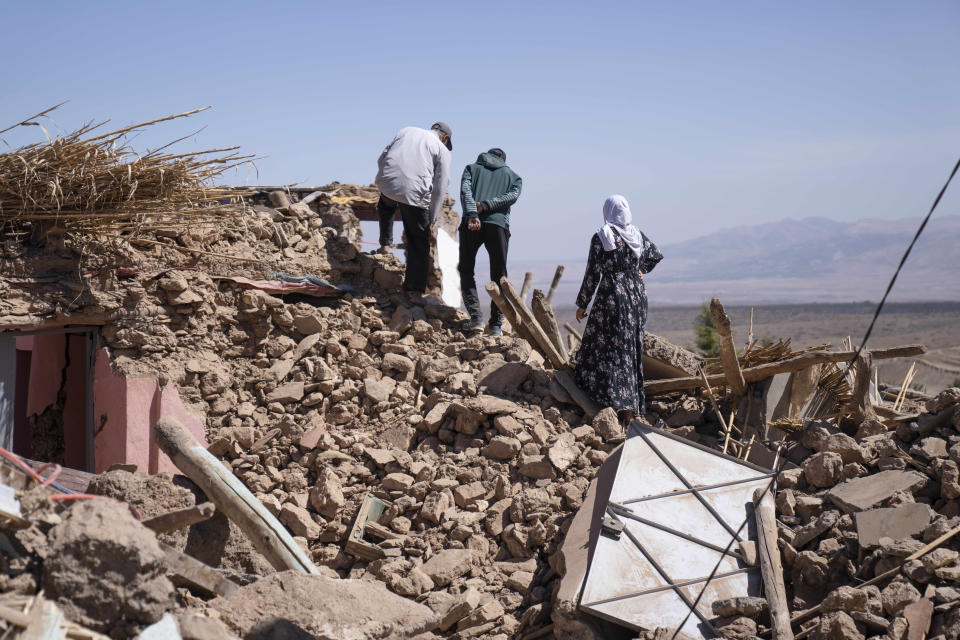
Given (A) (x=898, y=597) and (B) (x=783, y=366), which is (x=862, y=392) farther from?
(A) (x=898, y=597)

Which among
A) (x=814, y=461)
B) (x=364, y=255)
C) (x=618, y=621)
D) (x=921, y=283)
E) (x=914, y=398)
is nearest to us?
(x=618, y=621)

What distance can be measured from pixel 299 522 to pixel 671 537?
244cm

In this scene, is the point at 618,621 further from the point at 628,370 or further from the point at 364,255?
the point at 364,255

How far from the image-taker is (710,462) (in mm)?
5285

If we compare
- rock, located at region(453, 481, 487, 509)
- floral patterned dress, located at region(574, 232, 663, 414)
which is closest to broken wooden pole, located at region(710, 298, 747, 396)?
floral patterned dress, located at region(574, 232, 663, 414)

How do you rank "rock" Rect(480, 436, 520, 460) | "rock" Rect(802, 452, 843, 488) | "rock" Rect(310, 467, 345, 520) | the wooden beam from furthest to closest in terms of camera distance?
the wooden beam < "rock" Rect(480, 436, 520, 460) < "rock" Rect(310, 467, 345, 520) < "rock" Rect(802, 452, 843, 488)

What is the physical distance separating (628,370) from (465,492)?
1.71m

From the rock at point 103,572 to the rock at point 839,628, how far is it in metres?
3.14

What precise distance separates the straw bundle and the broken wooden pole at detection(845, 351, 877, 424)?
187 inches

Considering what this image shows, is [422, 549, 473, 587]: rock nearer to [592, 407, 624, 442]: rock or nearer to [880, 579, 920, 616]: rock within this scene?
[592, 407, 624, 442]: rock

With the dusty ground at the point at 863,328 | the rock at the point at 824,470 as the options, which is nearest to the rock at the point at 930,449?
the rock at the point at 824,470

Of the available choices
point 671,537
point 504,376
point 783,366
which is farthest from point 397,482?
point 783,366

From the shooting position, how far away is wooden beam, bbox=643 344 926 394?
19.8 feet

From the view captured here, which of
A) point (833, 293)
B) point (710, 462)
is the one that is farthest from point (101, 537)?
point (833, 293)
